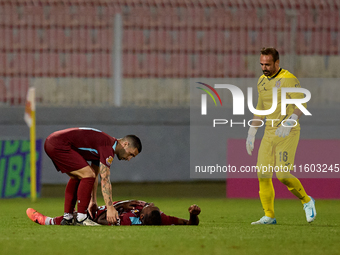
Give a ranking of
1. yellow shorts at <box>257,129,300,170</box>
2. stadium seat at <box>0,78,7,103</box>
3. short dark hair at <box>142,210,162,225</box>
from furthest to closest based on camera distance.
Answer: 1. stadium seat at <box>0,78,7,103</box>
2. yellow shorts at <box>257,129,300,170</box>
3. short dark hair at <box>142,210,162,225</box>

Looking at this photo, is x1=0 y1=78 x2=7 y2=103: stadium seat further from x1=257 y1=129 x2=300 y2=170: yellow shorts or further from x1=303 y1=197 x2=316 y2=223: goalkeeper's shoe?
x1=303 y1=197 x2=316 y2=223: goalkeeper's shoe

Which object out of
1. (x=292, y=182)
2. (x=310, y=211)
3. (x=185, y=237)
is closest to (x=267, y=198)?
(x=292, y=182)

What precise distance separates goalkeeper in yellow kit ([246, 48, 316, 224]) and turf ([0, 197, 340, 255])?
0.27 meters

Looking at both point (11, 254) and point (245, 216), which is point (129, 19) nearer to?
point (245, 216)

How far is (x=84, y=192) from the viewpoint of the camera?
17.3ft

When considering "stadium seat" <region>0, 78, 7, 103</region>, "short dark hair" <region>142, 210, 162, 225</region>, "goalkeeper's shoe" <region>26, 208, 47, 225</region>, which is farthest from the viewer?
"stadium seat" <region>0, 78, 7, 103</region>

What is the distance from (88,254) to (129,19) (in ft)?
25.0

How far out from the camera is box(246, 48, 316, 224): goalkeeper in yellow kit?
5.73m

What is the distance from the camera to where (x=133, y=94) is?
36.5 ft

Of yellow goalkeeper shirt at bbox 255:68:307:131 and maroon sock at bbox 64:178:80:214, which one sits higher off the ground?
yellow goalkeeper shirt at bbox 255:68:307:131

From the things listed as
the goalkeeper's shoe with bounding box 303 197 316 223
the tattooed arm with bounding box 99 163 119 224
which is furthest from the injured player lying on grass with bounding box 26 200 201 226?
the goalkeeper's shoe with bounding box 303 197 316 223

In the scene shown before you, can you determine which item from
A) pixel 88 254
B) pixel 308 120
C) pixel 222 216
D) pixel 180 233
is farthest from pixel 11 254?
pixel 308 120

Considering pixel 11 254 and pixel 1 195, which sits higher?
pixel 11 254

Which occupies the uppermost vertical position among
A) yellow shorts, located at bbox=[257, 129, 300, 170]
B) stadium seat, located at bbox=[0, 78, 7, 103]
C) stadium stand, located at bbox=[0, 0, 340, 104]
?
stadium stand, located at bbox=[0, 0, 340, 104]
